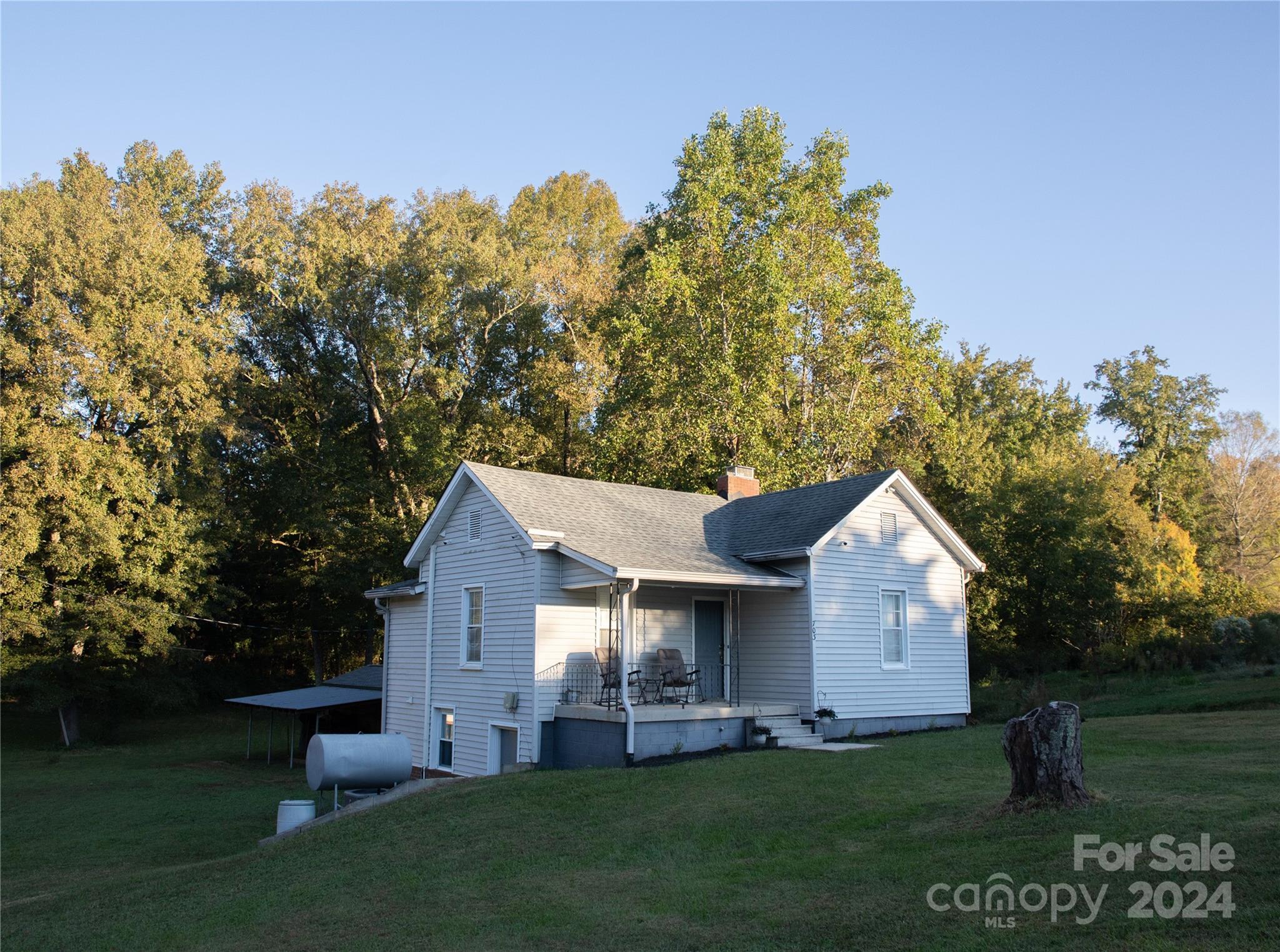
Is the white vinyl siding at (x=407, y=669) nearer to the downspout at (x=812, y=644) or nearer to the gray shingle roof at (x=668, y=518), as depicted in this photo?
the gray shingle roof at (x=668, y=518)

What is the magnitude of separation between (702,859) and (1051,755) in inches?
127

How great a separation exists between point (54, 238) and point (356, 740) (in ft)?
74.4

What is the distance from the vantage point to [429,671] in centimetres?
2016

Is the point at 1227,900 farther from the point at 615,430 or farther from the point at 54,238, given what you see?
the point at 54,238

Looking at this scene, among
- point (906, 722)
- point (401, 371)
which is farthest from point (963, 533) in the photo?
point (401, 371)

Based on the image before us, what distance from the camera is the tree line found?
95.5 feet

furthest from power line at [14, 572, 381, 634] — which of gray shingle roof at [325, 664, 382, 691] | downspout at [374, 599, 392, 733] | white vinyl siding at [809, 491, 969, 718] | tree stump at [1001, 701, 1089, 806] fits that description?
tree stump at [1001, 701, 1089, 806]

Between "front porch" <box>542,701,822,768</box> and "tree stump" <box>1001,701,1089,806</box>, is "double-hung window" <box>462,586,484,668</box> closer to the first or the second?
"front porch" <box>542,701,822,768</box>

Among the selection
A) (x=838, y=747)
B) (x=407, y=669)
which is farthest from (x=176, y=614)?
(x=838, y=747)

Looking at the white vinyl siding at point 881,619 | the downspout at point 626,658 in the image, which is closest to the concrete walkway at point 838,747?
the white vinyl siding at point 881,619

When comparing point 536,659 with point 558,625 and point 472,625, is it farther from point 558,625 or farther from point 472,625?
point 472,625

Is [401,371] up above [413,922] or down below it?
above

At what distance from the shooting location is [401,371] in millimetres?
35812

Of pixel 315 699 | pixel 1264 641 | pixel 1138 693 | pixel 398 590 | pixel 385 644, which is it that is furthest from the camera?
pixel 315 699
